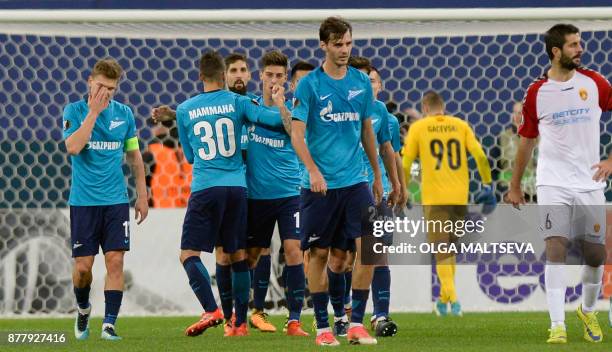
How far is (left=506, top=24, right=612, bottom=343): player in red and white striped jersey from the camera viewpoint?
7.62 m

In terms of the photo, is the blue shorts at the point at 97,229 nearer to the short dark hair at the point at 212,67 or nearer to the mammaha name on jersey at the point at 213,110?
the mammaha name on jersey at the point at 213,110

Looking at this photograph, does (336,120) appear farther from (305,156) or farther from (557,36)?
(557,36)

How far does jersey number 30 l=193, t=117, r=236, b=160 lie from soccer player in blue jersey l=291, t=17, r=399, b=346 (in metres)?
1.11

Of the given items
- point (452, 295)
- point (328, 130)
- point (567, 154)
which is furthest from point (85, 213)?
point (452, 295)

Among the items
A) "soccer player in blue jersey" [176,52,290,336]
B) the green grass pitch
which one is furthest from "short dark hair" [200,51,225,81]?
the green grass pitch

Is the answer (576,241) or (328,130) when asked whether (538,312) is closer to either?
(576,241)

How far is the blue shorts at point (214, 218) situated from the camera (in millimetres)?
8383

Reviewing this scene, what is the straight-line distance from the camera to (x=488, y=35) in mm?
11211

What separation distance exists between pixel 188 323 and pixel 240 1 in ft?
15.1

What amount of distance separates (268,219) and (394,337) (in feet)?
4.36

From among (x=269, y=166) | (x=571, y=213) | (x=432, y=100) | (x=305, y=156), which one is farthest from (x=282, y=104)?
(x=432, y=100)

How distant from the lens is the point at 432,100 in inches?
447

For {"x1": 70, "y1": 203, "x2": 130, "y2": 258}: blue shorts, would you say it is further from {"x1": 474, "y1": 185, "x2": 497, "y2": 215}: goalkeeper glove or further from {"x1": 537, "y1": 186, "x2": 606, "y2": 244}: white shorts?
{"x1": 474, "y1": 185, "x2": 497, "y2": 215}: goalkeeper glove

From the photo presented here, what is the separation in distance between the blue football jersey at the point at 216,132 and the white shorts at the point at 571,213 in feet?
6.54
